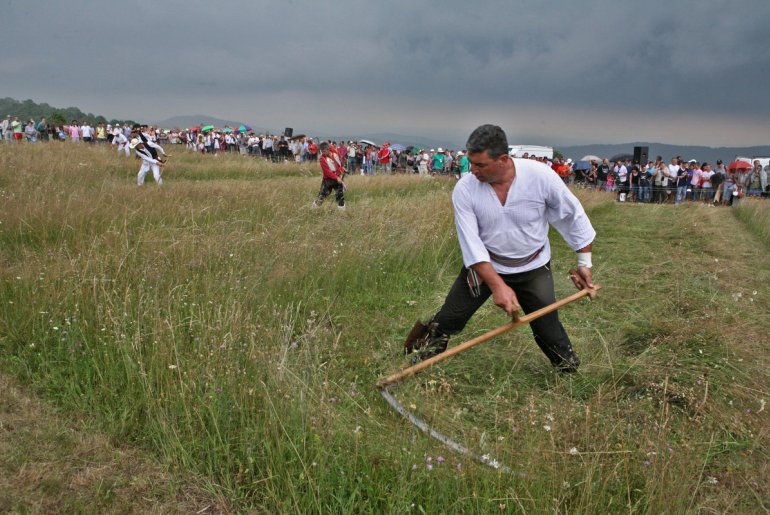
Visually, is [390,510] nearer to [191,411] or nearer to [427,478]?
[427,478]

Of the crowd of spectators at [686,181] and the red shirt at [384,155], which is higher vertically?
the red shirt at [384,155]

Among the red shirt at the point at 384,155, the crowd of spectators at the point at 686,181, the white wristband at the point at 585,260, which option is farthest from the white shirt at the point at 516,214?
the red shirt at the point at 384,155

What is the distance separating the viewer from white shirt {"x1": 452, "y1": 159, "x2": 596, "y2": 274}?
12.0 feet

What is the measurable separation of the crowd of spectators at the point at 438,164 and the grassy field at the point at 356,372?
12.0 meters

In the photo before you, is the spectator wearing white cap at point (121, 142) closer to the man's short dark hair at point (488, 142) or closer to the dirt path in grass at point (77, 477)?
the dirt path in grass at point (77, 477)

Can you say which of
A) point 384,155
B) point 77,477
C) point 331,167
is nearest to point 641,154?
point 384,155

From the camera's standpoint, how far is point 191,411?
3.21 meters

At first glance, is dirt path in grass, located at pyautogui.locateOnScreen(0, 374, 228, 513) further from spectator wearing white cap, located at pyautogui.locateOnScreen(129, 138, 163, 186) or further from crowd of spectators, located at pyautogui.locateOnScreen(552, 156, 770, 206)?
crowd of spectators, located at pyautogui.locateOnScreen(552, 156, 770, 206)

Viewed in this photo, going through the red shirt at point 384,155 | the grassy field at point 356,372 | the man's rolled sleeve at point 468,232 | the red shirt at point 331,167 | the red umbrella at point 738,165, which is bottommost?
the grassy field at point 356,372

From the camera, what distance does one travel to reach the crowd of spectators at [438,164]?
20.7 m

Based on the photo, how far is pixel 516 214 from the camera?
370cm

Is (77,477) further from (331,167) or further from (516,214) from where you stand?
(331,167)

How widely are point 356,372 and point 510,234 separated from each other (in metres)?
1.57

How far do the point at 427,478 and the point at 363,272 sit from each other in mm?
3743
